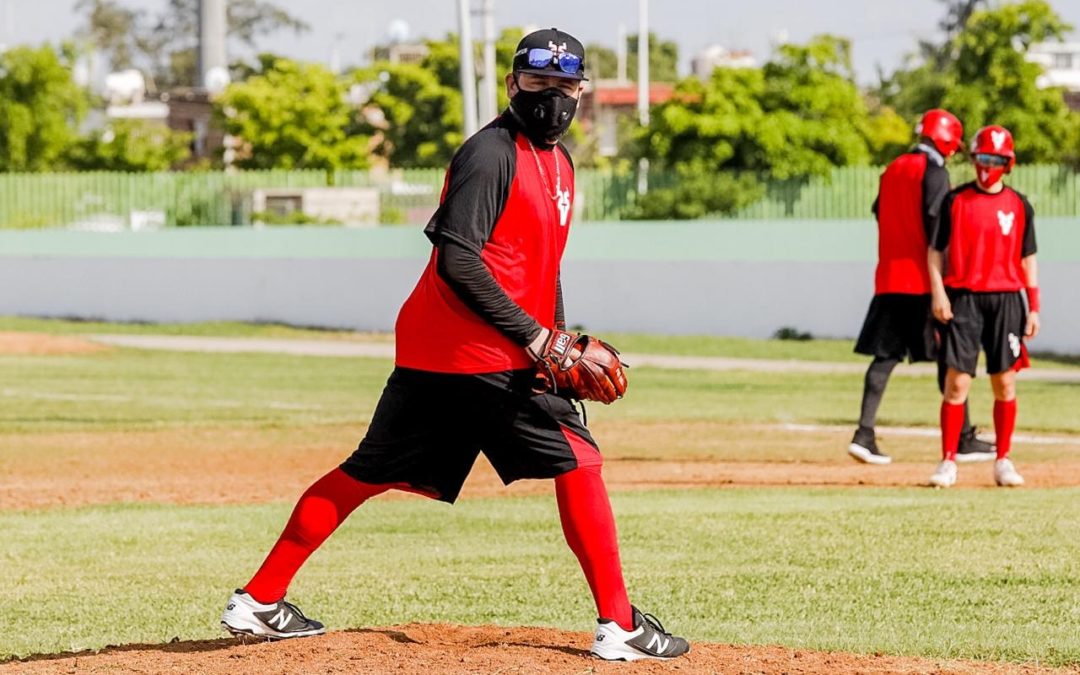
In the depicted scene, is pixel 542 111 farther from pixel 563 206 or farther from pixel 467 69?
pixel 467 69

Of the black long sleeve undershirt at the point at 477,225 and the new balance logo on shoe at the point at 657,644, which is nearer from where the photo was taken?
the black long sleeve undershirt at the point at 477,225

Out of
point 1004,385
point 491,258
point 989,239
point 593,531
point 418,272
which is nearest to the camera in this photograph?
point 491,258

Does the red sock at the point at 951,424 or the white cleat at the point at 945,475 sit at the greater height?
the red sock at the point at 951,424

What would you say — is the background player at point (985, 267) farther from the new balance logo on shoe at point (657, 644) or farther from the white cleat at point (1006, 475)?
the new balance logo on shoe at point (657, 644)

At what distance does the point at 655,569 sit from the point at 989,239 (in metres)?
3.34

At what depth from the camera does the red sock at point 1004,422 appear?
10977mm

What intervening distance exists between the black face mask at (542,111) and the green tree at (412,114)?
175 feet

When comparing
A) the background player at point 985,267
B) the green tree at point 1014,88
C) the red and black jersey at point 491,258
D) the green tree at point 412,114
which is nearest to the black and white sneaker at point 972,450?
the background player at point 985,267

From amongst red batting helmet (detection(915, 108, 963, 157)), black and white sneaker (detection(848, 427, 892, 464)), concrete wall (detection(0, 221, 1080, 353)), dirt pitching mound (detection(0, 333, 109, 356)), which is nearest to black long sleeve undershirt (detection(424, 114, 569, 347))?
red batting helmet (detection(915, 108, 963, 157))

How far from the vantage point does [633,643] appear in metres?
5.75

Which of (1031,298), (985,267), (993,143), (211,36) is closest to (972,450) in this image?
(1031,298)

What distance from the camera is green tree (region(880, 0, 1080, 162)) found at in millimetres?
41688

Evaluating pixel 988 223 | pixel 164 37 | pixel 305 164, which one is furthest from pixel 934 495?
pixel 164 37

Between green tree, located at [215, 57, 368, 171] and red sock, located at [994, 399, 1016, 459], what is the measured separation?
45535 millimetres
